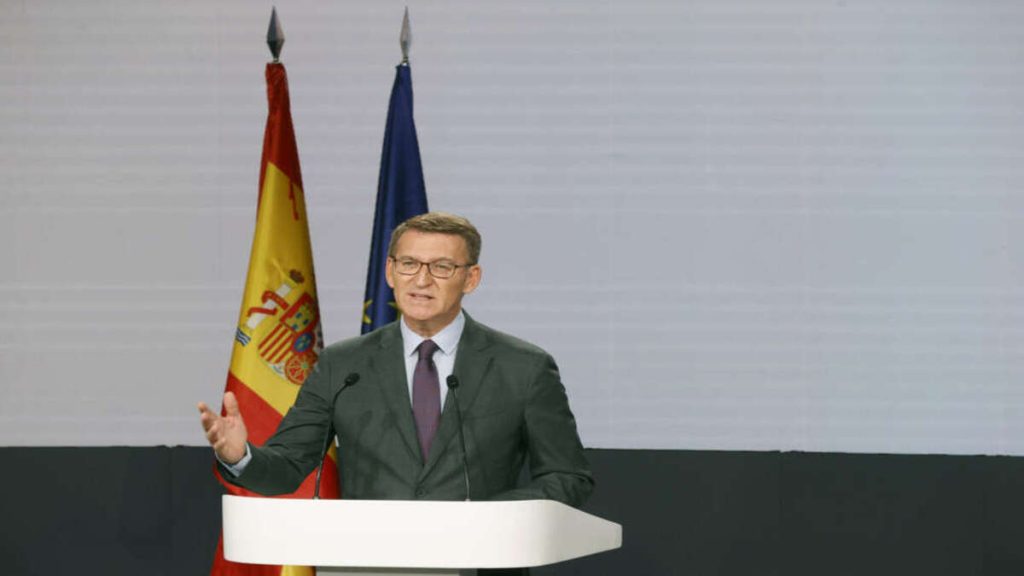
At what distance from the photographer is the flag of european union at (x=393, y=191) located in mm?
4293

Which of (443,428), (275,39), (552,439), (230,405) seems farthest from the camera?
(275,39)

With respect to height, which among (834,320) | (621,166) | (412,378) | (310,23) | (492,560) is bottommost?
(492,560)

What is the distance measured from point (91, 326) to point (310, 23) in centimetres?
135

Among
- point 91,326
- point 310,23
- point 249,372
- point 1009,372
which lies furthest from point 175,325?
point 1009,372

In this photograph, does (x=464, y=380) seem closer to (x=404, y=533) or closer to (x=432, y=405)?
(x=432, y=405)

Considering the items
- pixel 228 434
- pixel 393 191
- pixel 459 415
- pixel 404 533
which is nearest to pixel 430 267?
pixel 459 415

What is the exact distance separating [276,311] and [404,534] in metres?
2.40

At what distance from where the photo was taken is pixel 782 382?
4.81 metres

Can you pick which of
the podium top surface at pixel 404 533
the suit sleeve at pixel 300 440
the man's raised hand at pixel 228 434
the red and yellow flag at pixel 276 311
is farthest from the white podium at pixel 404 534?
Answer: the red and yellow flag at pixel 276 311

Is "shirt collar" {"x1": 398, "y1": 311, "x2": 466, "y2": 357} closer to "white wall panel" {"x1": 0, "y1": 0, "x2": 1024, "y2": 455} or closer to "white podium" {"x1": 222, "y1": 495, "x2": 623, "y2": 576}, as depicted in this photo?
"white podium" {"x1": 222, "y1": 495, "x2": 623, "y2": 576}

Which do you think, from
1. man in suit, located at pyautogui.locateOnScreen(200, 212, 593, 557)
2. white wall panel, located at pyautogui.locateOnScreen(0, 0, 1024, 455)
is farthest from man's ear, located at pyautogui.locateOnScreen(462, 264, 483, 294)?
white wall panel, located at pyautogui.locateOnScreen(0, 0, 1024, 455)

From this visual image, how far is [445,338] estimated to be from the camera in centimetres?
273

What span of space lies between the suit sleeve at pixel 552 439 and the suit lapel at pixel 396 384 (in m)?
0.21

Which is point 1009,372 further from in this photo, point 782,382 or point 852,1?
point 852,1
